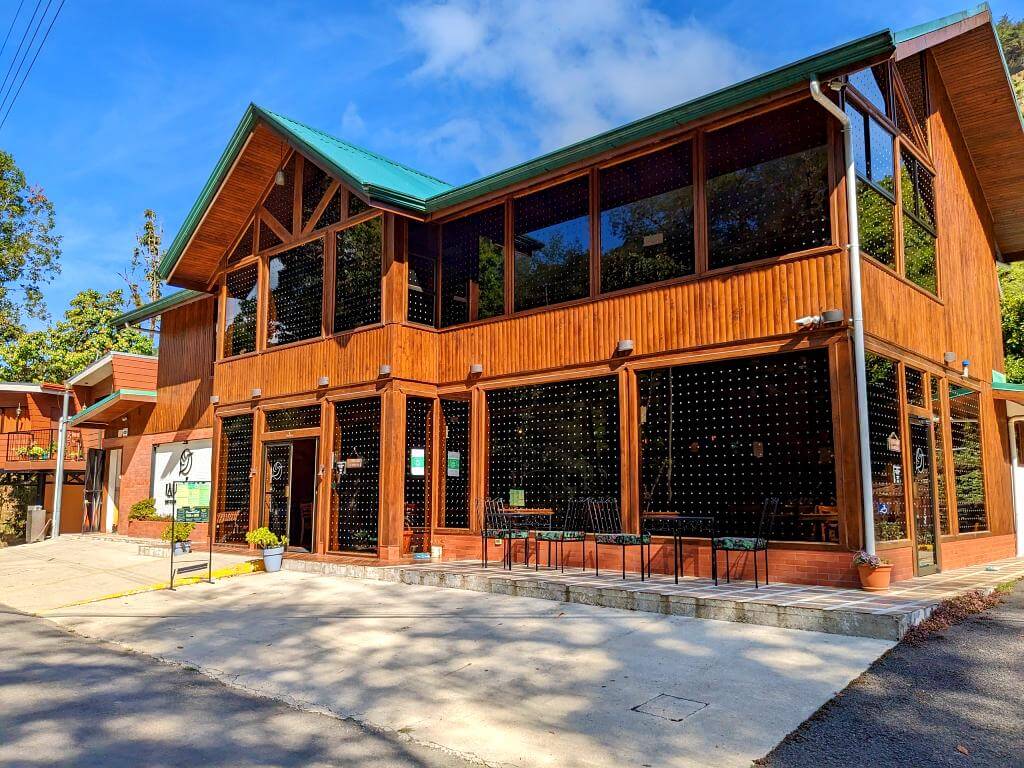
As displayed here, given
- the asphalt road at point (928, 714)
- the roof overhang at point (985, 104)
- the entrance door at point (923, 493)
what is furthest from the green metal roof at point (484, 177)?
the asphalt road at point (928, 714)

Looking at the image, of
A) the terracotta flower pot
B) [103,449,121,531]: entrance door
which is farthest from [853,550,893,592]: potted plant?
[103,449,121,531]: entrance door

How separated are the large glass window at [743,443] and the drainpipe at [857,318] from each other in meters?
0.33

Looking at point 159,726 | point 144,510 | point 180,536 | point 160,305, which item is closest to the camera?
point 159,726

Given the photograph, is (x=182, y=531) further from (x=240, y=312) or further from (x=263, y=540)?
(x=240, y=312)

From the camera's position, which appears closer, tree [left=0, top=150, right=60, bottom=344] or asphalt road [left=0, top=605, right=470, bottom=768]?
asphalt road [left=0, top=605, right=470, bottom=768]

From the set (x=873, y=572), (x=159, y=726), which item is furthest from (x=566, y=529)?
(x=159, y=726)

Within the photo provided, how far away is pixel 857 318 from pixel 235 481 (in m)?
11.6

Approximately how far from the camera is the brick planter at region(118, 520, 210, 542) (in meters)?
17.2

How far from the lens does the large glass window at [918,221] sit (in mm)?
10781

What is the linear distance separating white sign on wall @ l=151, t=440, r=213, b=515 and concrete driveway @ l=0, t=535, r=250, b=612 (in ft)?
5.18

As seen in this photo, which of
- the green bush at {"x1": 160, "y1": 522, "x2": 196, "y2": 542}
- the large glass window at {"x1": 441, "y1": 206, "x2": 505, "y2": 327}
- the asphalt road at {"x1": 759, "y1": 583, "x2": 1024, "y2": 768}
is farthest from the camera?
the green bush at {"x1": 160, "y1": 522, "x2": 196, "y2": 542}

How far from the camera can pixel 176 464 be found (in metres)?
18.8

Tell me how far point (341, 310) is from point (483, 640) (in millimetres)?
7698

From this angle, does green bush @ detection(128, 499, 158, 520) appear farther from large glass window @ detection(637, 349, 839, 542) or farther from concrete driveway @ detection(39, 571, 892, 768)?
large glass window @ detection(637, 349, 839, 542)
